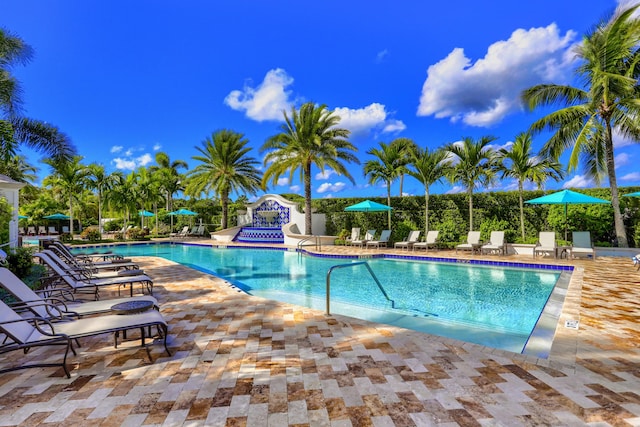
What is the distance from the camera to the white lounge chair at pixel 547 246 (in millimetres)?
11664

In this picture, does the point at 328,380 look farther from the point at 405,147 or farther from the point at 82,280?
the point at 405,147

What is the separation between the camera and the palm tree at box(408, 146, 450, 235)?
16281 mm

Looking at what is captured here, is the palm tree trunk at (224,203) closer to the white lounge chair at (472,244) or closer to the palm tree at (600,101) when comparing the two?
the white lounge chair at (472,244)

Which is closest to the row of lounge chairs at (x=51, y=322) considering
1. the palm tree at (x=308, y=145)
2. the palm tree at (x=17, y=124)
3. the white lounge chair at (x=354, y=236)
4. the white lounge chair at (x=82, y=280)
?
the white lounge chair at (x=82, y=280)

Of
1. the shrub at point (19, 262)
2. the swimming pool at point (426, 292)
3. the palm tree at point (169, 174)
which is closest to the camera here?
the swimming pool at point (426, 292)

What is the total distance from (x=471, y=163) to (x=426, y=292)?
948cm

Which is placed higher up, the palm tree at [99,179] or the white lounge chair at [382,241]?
the palm tree at [99,179]

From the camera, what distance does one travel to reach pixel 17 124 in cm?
1077

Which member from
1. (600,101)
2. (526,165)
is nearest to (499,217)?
(526,165)

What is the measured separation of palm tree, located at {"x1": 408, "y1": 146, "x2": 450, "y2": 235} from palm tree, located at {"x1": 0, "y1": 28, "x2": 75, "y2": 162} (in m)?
15.4

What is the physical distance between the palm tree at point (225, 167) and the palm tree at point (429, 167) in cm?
1261

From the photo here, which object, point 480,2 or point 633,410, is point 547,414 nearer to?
point 633,410

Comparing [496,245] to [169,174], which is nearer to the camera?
[496,245]

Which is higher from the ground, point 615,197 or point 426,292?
point 615,197
